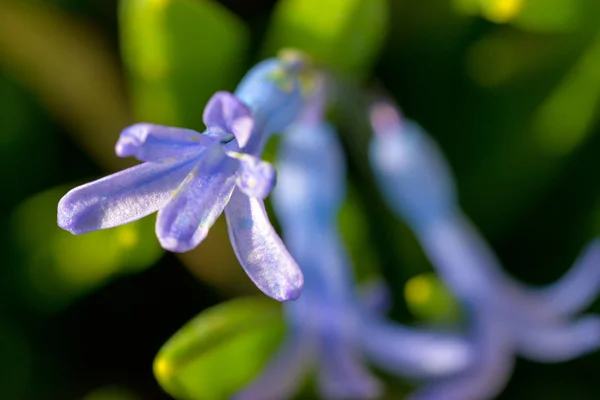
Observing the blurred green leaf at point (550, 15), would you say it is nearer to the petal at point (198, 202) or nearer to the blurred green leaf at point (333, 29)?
the blurred green leaf at point (333, 29)

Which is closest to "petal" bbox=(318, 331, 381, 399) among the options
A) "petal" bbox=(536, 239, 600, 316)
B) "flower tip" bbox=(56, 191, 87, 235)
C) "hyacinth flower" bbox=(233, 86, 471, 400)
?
"hyacinth flower" bbox=(233, 86, 471, 400)

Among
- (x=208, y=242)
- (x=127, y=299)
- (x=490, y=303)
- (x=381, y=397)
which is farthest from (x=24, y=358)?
(x=490, y=303)

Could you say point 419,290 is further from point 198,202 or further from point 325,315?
point 198,202

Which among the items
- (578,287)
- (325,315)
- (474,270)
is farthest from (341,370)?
(578,287)

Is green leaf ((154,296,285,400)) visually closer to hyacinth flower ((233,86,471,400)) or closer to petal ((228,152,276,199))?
hyacinth flower ((233,86,471,400))

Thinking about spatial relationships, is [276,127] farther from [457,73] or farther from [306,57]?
[457,73]

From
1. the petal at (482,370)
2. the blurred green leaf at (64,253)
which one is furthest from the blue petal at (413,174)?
the blurred green leaf at (64,253)
